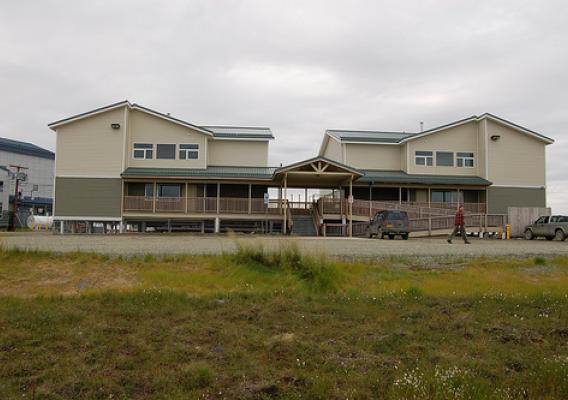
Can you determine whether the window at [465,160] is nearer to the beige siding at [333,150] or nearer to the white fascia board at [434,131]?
the white fascia board at [434,131]

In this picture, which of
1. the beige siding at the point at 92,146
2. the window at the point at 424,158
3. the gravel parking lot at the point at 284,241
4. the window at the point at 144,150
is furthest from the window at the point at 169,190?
the window at the point at 424,158

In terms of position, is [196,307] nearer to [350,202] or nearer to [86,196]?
[350,202]

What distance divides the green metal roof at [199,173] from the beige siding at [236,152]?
1.47 metres

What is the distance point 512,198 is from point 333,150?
14772 mm

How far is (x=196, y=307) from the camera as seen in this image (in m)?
7.91

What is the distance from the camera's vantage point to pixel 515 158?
36.6m

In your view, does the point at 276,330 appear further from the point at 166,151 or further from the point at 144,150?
the point at 144,150

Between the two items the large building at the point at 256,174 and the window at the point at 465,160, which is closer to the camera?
the large building at the point at 256,174

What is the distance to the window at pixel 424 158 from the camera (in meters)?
37.0

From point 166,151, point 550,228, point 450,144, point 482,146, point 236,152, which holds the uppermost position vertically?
point 450,144

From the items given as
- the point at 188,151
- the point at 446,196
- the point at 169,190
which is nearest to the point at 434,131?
the point at 446,196

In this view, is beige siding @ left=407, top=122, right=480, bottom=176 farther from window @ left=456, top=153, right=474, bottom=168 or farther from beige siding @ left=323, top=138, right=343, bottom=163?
beige siding @ left=323, top=138, right=343, bottom=163

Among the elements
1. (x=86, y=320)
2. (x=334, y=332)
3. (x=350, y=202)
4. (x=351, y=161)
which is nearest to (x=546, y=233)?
(x=350, y=202)

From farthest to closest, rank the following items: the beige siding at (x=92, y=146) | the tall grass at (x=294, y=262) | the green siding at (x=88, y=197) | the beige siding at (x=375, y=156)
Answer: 1. the beige siding at (x=375, y=156)
2. the beige siding at (x=92, y=146)
3. the green siding at (x=88, y=197)
4. the tall grass at (x=294, y=262)
